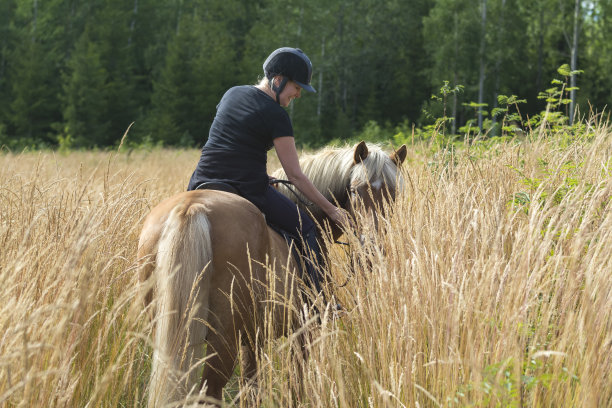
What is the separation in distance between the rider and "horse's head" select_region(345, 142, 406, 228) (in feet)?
1.60

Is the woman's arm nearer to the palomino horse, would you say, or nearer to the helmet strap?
the helmet strap

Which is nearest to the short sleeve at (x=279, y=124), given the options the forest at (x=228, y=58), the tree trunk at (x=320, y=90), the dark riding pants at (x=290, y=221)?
the dark riding pants at (x=290, y=221)

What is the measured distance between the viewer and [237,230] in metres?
2.71

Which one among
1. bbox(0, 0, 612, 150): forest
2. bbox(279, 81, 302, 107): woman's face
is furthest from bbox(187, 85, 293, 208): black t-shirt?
bbox(0, 0, 612, 150): forest

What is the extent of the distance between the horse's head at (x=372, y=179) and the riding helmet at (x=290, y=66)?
0.64 m

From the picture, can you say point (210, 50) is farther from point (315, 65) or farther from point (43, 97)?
point (43, 97)

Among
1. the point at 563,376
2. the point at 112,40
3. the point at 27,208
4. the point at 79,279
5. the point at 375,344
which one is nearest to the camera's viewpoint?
the point at 563,376

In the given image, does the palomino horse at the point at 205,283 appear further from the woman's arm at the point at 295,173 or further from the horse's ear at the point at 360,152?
the horse's ear at the point at 360,152

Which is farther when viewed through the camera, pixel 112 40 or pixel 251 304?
pixel 112 40

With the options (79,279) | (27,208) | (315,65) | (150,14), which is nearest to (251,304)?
(79,279)

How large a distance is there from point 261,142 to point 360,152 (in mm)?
851

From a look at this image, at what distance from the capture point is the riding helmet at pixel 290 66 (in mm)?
3393

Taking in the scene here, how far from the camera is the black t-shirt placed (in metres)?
3.27

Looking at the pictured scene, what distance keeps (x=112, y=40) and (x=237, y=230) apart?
41393mm
